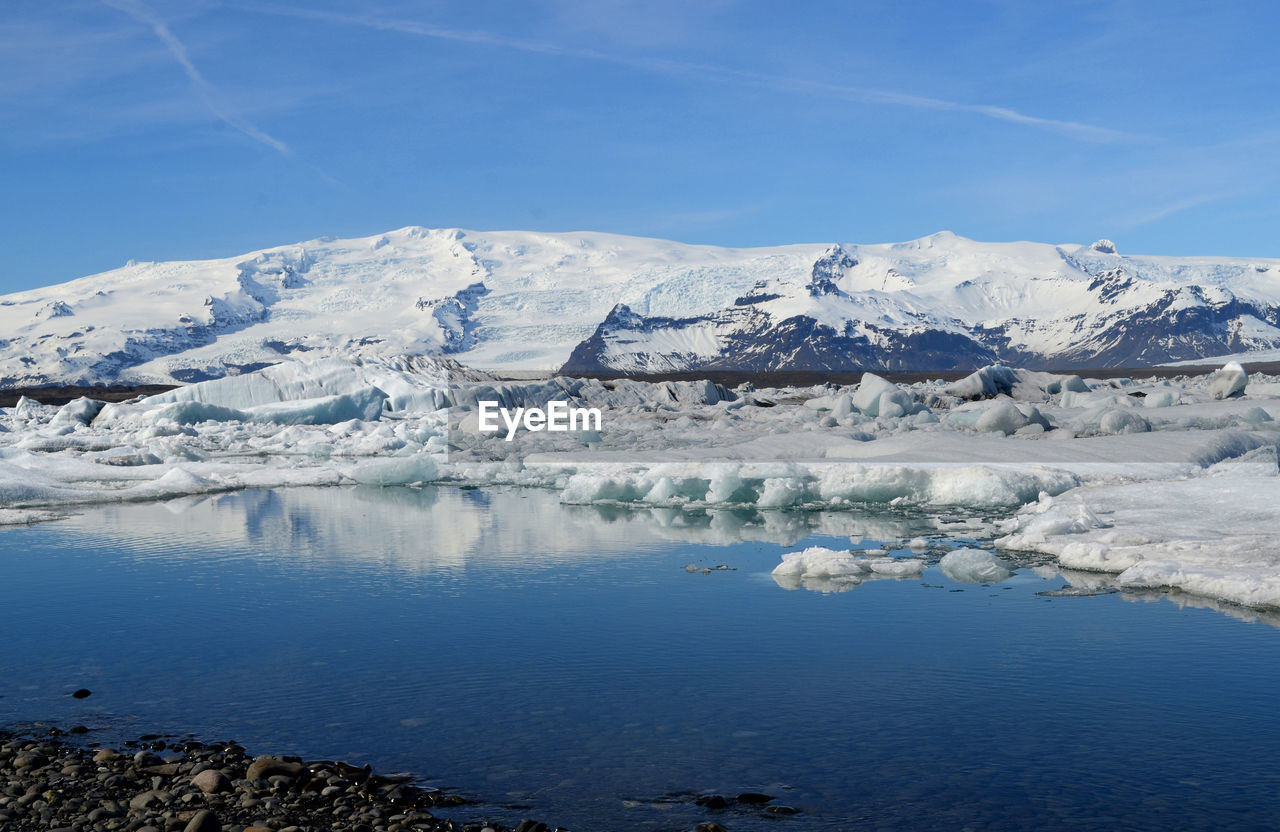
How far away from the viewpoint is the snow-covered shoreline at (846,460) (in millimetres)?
9625

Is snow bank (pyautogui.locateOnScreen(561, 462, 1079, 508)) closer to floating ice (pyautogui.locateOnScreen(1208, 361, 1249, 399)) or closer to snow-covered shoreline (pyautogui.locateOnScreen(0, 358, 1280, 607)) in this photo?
snow-covered shoreline (pyautogui.locateOnScreen(0, 358, 1280, 607))

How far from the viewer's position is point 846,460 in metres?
15.0

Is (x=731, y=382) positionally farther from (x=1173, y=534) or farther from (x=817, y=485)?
(x=1173, y=534)

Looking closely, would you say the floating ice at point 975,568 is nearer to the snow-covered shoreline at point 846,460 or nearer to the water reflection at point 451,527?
the snow-covered shoreline at point 846,460

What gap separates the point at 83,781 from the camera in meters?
4.58

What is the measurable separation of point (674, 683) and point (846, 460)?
30.6 ft

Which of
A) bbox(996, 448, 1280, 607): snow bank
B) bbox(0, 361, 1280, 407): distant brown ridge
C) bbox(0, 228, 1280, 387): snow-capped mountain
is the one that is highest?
bbox(0, 228, 1280, 387): snow-capped mountain

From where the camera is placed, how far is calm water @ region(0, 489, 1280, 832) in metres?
4.57

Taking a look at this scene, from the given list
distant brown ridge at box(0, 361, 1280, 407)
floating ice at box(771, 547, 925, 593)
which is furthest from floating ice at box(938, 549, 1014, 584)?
distant brown ridge at box(0, 361, 1280, 407)

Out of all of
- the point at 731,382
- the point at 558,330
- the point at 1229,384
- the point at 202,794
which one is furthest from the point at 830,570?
the point at 558,330

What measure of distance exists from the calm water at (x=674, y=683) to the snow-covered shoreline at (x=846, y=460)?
1.66m

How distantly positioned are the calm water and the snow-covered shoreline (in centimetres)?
166

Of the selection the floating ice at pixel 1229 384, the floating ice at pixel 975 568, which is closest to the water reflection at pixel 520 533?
the floating ice at pixel 975 568

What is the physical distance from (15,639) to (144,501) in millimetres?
8476
